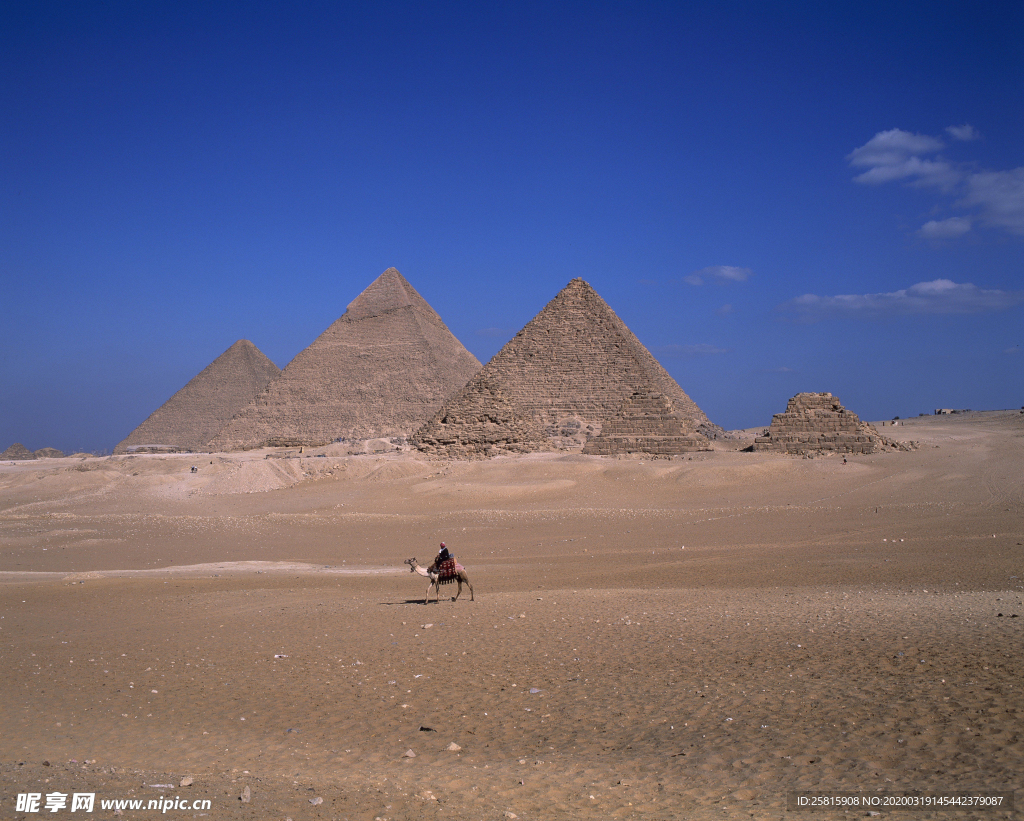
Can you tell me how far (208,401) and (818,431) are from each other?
61386mm

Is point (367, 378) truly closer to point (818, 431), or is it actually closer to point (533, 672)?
point (818, 431)

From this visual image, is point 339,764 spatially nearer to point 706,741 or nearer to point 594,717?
point 594,717

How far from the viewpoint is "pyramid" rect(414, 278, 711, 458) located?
3494 centimetres

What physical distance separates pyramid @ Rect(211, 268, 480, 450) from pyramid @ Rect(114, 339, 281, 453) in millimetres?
9385

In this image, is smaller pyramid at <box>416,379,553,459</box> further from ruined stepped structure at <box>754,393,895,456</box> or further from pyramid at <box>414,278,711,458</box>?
ruined stepped structure at <box>754,393,895,456</box>

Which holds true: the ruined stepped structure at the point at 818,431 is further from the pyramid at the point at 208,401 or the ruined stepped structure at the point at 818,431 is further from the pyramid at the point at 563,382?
the pyramid at the point at 208,401

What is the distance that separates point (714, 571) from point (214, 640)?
19.9ft

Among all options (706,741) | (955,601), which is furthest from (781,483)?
(706,741)

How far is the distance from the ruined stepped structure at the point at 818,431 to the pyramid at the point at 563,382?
408 inches

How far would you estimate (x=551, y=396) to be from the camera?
47.8 metres

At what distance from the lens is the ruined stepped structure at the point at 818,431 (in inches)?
1040

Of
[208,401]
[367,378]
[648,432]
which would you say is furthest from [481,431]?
[208,401]

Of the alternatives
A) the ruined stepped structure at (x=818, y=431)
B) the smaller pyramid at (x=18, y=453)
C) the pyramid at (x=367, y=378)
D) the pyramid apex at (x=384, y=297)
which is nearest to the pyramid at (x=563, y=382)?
the ruined stepped structure at (x=818, y=431)

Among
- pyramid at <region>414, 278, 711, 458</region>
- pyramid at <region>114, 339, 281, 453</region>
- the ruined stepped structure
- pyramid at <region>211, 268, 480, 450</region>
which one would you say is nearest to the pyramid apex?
pyramid at <region>211, 268, 480, 450</region>
